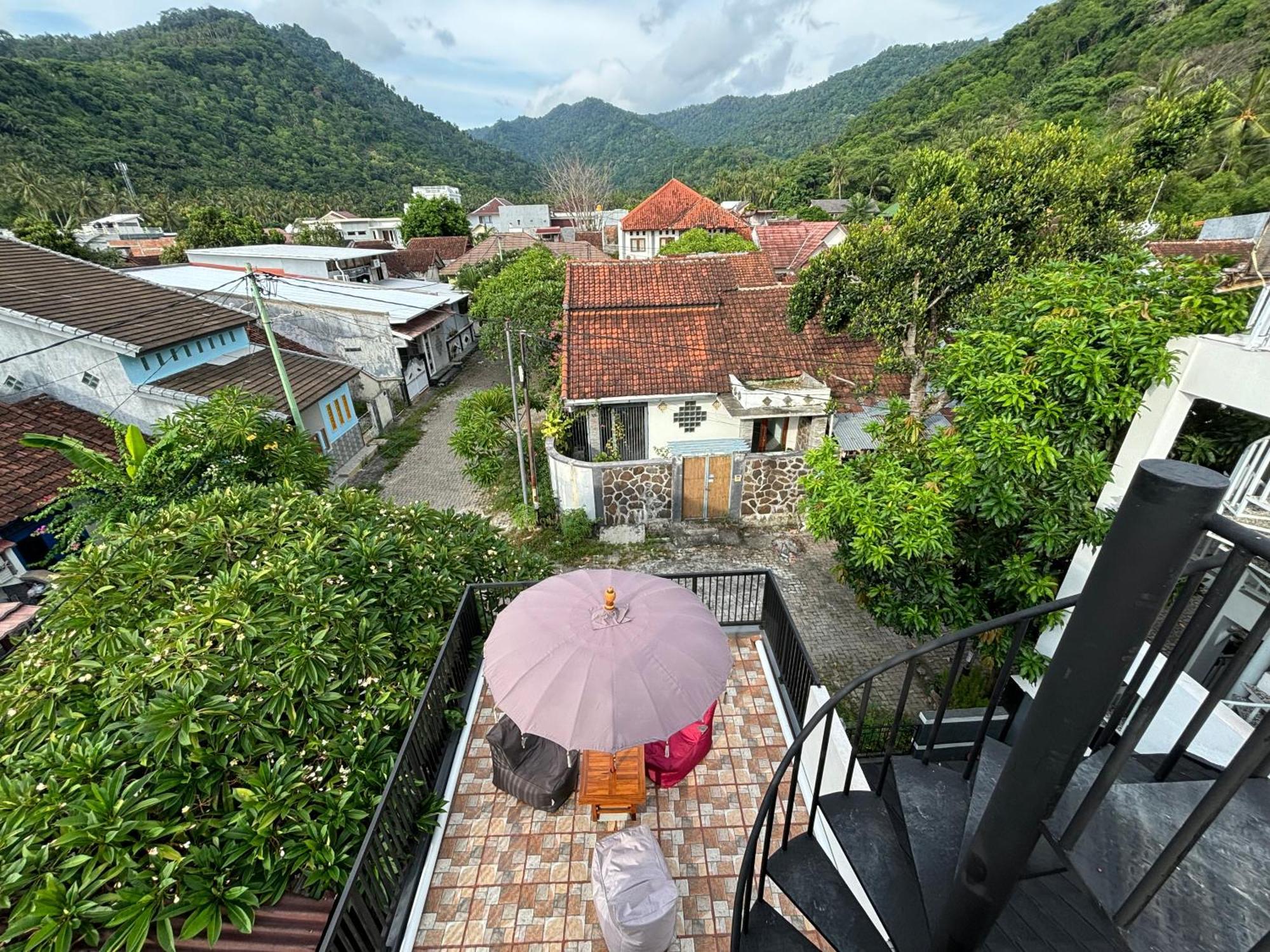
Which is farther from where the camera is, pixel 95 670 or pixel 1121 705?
pixel 95 670

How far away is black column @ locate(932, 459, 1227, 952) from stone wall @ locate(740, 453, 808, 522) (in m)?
10.3

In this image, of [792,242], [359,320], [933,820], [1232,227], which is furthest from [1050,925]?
[792,242]

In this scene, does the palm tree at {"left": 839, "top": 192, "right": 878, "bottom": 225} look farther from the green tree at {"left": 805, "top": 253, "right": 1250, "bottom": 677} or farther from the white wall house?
the white wall house

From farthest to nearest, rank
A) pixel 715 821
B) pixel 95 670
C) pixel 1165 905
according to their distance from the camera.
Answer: pixel 715 821 < pixel 95 670 < pixel 1165 905

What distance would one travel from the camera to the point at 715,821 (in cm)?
460

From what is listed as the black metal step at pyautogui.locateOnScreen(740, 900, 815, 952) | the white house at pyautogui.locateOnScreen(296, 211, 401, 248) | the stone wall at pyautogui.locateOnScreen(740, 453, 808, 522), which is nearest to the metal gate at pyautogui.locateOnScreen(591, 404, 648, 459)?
the stone wall at pyautogui.locateOnScreen(740, 453, 808, 522)

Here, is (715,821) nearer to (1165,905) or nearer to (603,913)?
(603,913)

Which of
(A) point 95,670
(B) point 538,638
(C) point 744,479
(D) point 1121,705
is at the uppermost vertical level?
(D) point 1121,705

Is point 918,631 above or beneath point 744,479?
above

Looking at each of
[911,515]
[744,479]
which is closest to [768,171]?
[744,479]

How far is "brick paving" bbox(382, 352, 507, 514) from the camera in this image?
14672mm

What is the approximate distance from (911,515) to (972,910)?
14.2ft

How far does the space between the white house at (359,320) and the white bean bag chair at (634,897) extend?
18.7m

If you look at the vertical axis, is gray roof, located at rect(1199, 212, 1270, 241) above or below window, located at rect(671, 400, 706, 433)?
above
